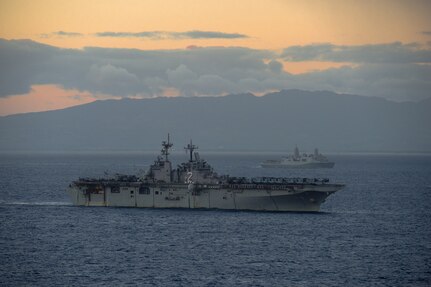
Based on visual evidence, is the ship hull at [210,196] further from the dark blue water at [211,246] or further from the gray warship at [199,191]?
the dark blue water at [211,246]

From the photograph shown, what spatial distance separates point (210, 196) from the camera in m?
100

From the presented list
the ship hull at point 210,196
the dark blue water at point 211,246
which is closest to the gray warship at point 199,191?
the ship hull at point 210,196

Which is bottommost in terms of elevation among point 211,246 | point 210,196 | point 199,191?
point 211,246

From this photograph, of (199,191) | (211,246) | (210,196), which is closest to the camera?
(211,246)

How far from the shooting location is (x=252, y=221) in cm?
9175

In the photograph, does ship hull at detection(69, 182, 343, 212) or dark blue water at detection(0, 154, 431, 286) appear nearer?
dark blue water at detection(0, 154, 431, 286)

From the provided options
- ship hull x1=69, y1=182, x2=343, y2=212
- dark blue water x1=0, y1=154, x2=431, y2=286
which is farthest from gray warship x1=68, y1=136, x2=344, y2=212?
dark blue water x1=0, y1=154, x2=431, y2=286

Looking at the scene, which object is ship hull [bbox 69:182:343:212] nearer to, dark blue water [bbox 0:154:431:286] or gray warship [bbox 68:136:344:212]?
gray warship [bbox 68:136:344:212]

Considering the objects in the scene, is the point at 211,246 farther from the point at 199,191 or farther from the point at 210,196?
the point at 199,191

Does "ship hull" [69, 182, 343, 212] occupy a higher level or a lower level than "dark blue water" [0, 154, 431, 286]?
higher

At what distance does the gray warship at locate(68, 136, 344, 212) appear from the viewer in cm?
9844

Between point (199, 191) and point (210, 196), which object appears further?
point (199, 191)

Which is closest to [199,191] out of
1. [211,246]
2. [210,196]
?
[210,196]

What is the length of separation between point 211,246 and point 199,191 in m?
24.4
